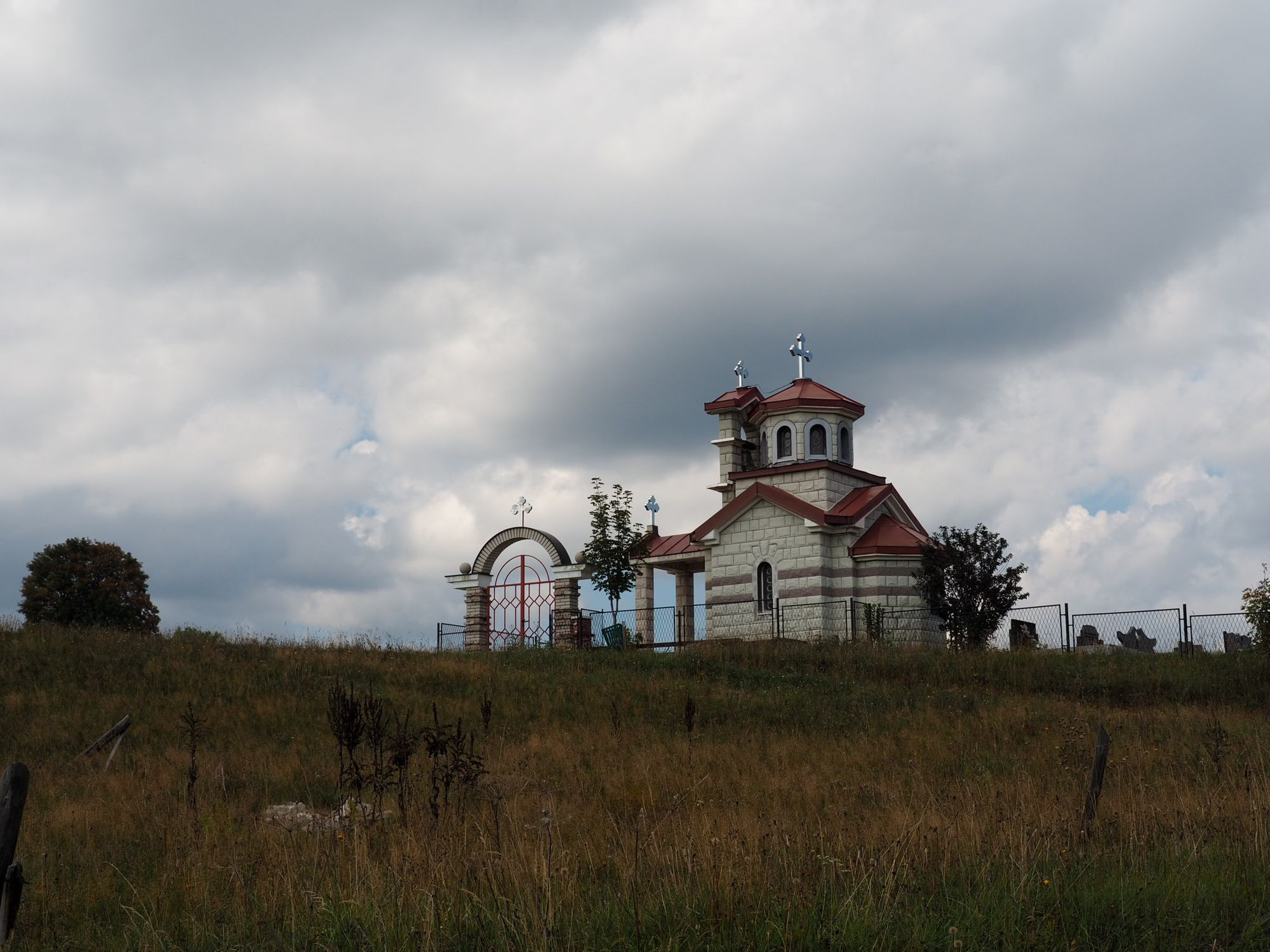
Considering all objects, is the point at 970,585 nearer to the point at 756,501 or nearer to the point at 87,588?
the point at 756,501

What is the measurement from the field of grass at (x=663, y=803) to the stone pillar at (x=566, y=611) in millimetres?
7356

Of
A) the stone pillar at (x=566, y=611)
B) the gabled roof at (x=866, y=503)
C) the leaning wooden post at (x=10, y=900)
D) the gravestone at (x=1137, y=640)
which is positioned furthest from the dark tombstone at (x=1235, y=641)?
the leaning wooden post at (x=10, y=900)

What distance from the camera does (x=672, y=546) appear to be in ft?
122

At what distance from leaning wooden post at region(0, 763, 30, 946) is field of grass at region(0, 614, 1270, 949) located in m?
0.77

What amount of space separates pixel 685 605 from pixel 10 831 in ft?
98.8

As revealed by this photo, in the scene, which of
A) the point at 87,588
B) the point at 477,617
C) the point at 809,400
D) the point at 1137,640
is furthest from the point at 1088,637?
the point at 87,588

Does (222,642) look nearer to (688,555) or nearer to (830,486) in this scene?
(688,555)

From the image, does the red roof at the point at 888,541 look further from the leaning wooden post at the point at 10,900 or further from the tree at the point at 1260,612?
the leaning wooden post at the point at 10,900

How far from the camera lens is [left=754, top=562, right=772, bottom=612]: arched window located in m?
32.9

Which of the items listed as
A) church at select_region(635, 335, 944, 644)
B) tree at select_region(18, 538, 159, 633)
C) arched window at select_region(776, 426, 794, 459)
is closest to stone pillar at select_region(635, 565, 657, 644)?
church at select_region(635, 335, 944, 644)

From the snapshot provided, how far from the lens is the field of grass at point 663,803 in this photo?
6195mm

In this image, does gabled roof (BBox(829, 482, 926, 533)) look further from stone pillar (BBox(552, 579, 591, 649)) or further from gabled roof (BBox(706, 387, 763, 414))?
stone pillar (BBox(552, 579, 591, 649))

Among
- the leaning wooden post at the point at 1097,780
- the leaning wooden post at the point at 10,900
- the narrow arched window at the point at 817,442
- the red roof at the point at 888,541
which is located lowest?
the leaning wooden post at the point at 10,900

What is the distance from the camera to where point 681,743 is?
1652 centimetres
